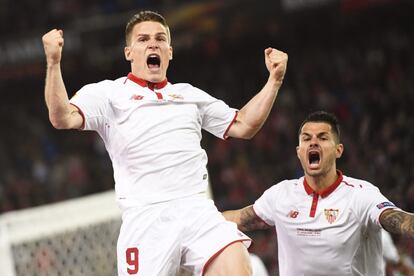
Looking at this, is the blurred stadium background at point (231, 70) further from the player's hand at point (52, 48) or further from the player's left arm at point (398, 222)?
the player's hand at point (52, 48)

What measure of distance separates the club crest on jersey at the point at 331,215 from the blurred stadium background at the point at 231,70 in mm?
8029

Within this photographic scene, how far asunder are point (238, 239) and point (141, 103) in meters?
0.88

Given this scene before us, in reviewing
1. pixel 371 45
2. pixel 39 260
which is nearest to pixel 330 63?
pixel 371 45

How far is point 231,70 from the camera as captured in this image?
16.9 meters

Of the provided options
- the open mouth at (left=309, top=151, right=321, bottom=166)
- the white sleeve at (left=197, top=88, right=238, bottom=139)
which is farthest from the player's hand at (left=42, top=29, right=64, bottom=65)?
the open mouth at (left=309, top=151, right=321, bottom=166)

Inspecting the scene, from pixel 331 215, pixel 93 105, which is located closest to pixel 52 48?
pixel 93 105

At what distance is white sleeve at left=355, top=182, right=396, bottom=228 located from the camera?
5.13m

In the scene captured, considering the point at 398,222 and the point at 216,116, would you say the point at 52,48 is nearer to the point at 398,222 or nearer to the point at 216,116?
the point at 216,116

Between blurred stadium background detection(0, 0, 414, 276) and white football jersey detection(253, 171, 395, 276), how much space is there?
25.9 feet

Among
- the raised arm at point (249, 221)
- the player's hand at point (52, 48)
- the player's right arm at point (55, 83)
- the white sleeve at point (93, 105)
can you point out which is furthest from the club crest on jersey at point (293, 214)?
the player's hand at point (52, 48)

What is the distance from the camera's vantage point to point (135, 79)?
196 inches

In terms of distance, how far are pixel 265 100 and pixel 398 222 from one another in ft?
3.19

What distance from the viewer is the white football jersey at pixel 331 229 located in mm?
5316

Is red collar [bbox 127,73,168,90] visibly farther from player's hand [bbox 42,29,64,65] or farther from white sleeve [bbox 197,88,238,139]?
player's hand [bbox 42,29,64,65]
